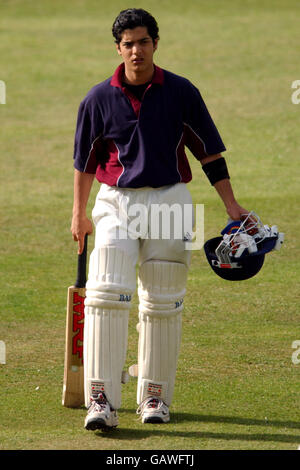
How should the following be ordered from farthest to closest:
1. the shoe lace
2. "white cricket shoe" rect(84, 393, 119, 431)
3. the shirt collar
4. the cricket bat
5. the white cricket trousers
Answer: the cricket bat → the shoe lace → the shirt collar → the white cricket trousers → "white cricket shoe" rect(84, 393, 119, 431)

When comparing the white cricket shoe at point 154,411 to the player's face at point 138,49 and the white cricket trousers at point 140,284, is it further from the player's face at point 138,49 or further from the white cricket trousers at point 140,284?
the player's face at point 138,49

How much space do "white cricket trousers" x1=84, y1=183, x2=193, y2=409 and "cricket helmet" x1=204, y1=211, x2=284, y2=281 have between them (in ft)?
0.65

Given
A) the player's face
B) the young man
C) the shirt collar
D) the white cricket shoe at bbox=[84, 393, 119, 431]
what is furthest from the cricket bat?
the player's face

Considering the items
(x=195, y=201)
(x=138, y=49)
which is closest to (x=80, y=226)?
(x=138, y=49)

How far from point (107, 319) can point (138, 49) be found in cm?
137

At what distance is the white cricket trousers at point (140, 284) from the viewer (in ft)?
16.8

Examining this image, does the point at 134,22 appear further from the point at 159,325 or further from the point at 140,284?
the point at 159,325

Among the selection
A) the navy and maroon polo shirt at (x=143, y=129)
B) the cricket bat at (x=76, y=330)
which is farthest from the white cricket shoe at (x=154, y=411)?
the navy and maroon polo shirt at (x=143, y=129)

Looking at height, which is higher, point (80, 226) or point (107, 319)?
point (80, 226)

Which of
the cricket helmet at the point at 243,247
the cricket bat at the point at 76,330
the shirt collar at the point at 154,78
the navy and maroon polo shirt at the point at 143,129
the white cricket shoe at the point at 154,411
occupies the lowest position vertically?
the white cricket shoe at the point at 154,411

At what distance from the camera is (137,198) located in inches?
205

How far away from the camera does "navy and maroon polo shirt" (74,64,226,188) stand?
5176 mm

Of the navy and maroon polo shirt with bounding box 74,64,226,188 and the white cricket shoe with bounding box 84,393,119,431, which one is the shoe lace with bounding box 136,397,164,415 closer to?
the white cricket shoe with bounding box 84,393,119,431

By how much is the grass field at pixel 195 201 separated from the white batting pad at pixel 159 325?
209mm
